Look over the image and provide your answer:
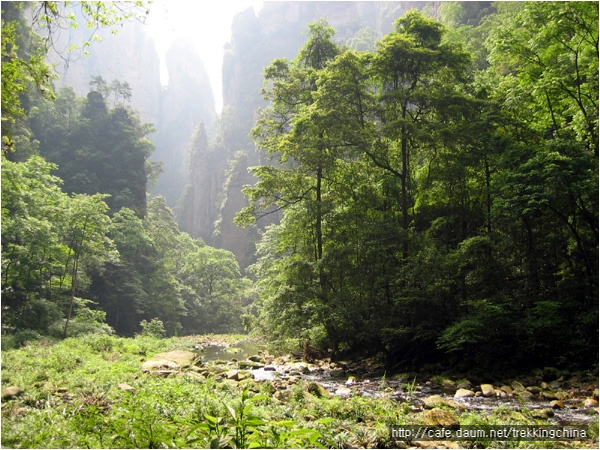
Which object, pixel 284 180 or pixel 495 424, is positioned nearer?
pixel 495 424

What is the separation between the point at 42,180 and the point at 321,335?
68.6ft

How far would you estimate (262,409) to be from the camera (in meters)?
5.59

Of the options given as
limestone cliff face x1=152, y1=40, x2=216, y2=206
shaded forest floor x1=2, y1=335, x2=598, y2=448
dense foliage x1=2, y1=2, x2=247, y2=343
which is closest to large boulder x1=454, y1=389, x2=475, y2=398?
shaded forest floor x1=2, y1=335, x2=598, y2=448

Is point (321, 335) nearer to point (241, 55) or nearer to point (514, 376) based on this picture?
point (514, 376)

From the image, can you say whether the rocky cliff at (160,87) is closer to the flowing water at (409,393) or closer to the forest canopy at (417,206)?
the forest canopy at (417,206)

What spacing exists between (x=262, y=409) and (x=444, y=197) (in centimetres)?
1237

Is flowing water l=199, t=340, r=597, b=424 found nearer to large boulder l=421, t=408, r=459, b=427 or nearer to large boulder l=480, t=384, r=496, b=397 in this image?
large boulder l=480, t=384, r=496, b=397

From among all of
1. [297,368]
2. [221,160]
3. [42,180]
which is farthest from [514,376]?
[221,160]

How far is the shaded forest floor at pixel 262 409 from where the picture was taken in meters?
4.04

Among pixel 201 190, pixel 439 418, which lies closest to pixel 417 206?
pixel 439 418

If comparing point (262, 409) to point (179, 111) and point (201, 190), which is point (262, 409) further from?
point (179, 111)

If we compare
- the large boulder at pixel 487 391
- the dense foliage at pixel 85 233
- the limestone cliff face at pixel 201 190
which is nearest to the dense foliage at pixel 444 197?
the large boulder at pixel 487 391

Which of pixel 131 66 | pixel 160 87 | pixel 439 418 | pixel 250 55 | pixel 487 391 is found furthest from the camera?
pixel 160 87

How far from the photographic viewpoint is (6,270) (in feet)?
61.4
